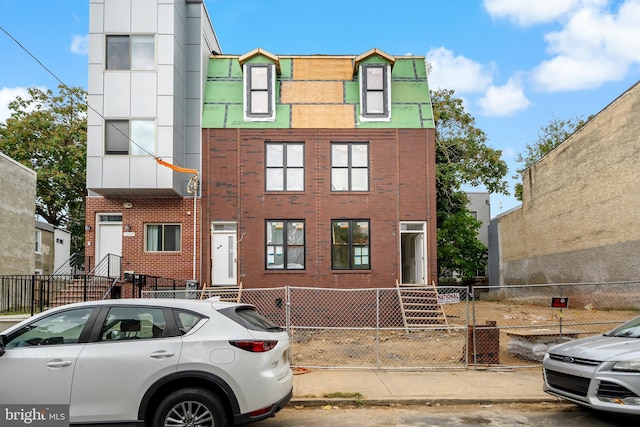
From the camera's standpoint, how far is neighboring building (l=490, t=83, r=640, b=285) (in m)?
18.7

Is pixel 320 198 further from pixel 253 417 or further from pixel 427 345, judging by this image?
pixel 253 417

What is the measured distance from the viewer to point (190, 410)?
19.3ft

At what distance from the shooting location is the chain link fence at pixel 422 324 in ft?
36.1

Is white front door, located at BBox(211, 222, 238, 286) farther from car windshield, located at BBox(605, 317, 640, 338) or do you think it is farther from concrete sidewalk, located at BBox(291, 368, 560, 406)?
car windshield, located at BBox(605, 317, 640, 338)

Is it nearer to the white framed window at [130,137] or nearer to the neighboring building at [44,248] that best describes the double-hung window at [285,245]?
the white framed window at [130,137]

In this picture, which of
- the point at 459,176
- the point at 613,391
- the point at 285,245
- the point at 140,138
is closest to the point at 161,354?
the point at 613,391

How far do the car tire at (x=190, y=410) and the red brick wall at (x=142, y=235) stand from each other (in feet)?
40.4

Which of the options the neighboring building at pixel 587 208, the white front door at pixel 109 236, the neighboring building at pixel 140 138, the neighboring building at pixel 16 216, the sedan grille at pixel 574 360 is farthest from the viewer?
the neighboring building at pixel 16 216

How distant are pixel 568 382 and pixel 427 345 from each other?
23.5ft

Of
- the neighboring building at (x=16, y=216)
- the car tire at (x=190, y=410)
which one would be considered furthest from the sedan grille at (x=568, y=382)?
the neighboring building at (x=16, y=216)

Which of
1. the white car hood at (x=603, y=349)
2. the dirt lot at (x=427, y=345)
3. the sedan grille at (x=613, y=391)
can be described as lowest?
the dirt lot at (x=427, y=345)

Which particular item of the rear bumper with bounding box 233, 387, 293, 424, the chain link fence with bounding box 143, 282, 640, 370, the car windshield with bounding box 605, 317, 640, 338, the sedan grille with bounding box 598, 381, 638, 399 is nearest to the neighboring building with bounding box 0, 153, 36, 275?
the chain link fence with bounding box 143, 282, 640, 370

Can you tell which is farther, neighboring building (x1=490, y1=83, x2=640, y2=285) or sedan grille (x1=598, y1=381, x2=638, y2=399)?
neighboring building (x1=490, y1=83, x2=640, y2=285)

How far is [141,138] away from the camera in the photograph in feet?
56.5
